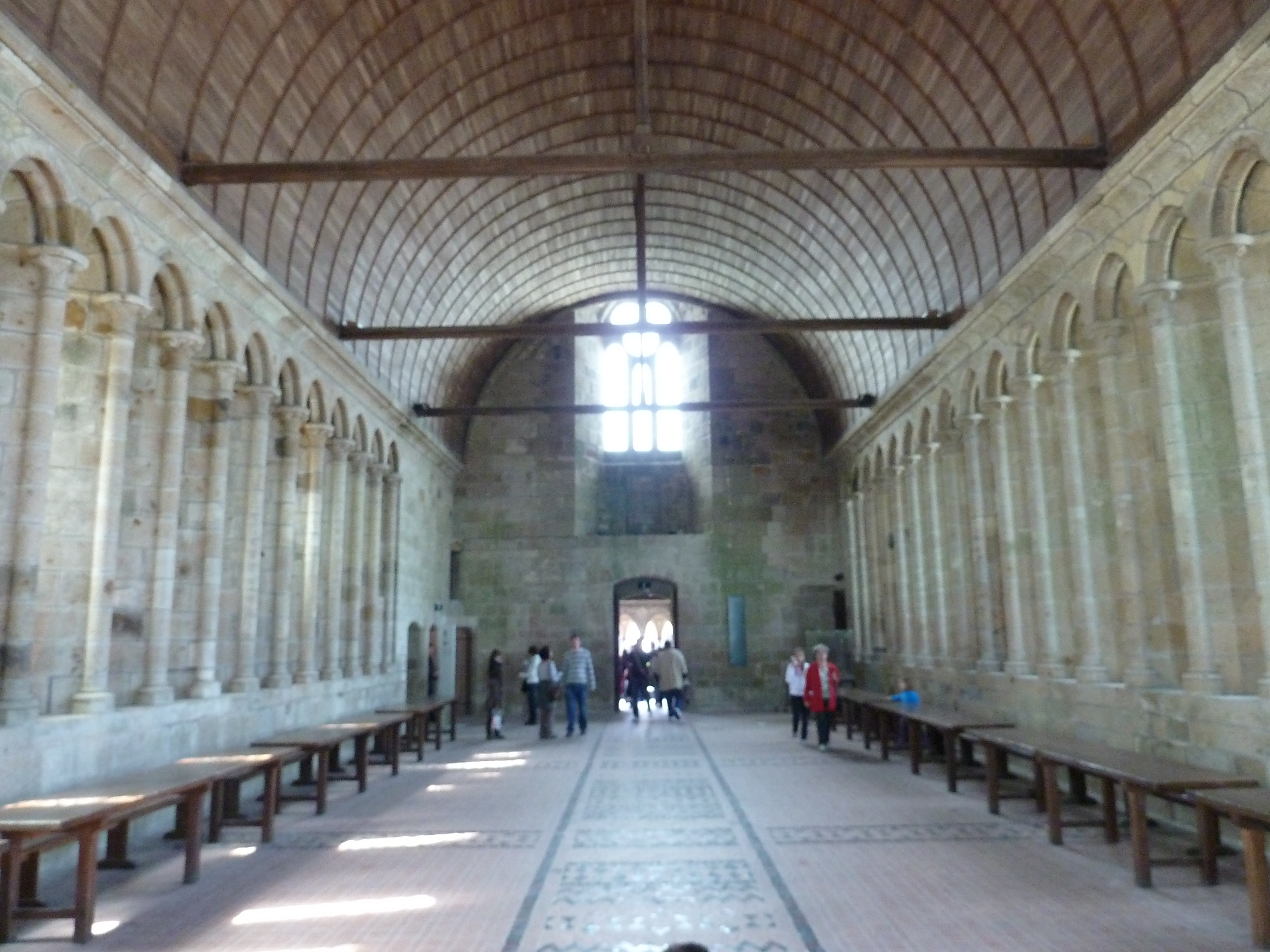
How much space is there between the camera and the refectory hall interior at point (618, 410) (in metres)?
6.88

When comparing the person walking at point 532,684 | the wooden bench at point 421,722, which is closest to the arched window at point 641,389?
the person walking at point 532,684

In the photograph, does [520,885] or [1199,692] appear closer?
[520,885]

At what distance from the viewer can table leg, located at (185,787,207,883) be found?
711cm

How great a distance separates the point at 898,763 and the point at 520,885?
790cm

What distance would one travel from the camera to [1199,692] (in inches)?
329

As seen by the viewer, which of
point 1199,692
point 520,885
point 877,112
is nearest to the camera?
point 520,885

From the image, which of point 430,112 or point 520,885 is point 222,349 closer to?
point 430,112

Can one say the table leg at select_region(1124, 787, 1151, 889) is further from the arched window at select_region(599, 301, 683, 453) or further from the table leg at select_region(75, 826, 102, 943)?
the arched window at select_region(599, 301, 683, 453)

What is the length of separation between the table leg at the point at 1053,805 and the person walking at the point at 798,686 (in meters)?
8.03

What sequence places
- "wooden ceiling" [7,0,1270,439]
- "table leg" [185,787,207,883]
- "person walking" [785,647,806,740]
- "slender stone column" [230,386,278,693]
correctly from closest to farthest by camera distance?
"table leg" [185,787,207,883] → "wooden ceiling" [7,0,1270,439] → "slender stone column" [230,386,278,693] → "person walking" [785,647,806,740]

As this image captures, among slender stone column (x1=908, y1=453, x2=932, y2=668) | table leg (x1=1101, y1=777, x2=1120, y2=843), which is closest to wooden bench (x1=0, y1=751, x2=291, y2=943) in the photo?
table leg (x1=1101, y1=777, x2=1120, y2=843)

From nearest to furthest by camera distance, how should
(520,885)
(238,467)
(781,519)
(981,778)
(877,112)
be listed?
(520,885), (981,778), (238,467), (877,112), (781,519)

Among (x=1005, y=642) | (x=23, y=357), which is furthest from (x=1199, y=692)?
(x=23, y=357)

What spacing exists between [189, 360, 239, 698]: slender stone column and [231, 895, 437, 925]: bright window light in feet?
14.7
